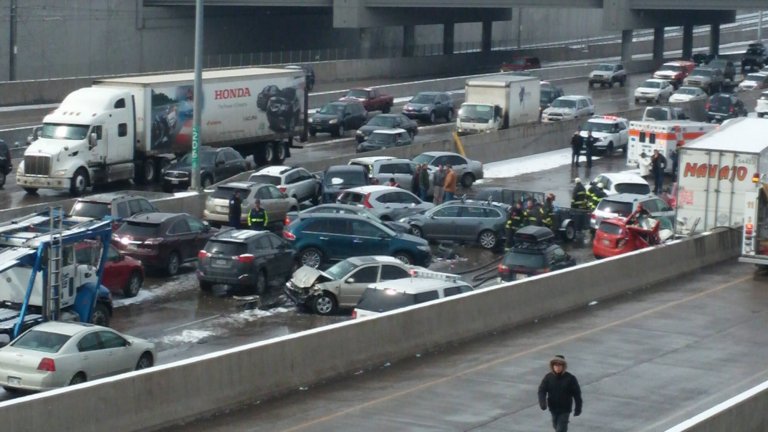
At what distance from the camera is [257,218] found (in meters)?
33.5

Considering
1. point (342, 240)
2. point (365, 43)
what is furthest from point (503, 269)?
point (365, 43)

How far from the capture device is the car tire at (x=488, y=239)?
3481cm

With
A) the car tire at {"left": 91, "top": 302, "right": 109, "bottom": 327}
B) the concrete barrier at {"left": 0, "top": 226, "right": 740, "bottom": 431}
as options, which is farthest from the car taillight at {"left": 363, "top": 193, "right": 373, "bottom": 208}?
the car tire at {"left": 91, "top": 302, "right": 109, "bottom": 327}

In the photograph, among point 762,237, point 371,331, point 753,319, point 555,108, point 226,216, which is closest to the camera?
point 371,331

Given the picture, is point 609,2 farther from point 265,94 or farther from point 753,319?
point 753,319

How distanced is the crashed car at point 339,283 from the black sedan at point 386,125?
78.3 ft

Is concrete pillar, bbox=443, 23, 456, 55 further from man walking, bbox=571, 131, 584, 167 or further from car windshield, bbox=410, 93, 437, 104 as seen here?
man walking, bbox=571, 131, 584, 167

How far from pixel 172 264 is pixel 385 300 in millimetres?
7999

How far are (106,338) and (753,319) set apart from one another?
1224 centimetres

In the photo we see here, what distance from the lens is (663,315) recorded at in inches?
1033

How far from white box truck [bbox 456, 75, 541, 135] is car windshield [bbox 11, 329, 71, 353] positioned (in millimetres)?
34828

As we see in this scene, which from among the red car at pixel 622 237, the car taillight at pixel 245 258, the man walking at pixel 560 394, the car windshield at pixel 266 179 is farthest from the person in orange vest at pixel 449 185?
the man walking at pixel 560 394

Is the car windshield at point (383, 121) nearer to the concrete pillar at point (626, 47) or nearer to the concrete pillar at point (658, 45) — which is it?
the concrete pillar at point (626, 47)

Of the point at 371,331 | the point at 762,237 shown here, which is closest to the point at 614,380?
the point at 371,331
